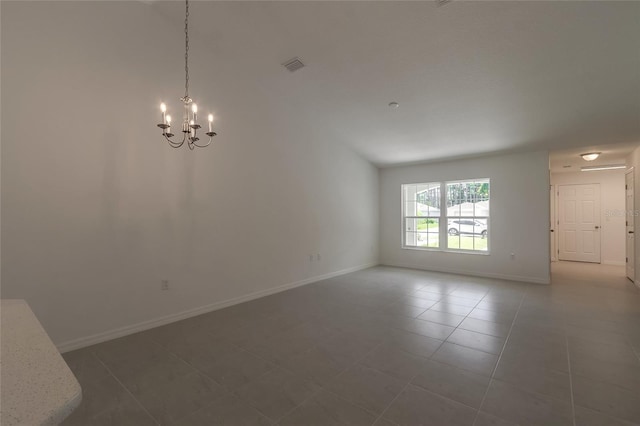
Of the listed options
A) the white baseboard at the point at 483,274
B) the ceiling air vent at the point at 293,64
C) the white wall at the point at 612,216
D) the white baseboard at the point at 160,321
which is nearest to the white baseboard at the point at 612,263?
the white wall at the point at 612,216

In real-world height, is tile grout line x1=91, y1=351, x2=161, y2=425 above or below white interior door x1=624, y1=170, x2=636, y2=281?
below

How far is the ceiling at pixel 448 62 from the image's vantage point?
283 centimetres

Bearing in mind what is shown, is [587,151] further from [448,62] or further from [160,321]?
[160,321]

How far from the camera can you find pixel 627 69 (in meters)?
3.12

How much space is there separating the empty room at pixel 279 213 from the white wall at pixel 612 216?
177cm

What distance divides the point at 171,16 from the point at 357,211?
4736mm

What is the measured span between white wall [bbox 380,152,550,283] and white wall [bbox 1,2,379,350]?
376 centimetres

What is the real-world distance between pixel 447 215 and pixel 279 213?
391cm

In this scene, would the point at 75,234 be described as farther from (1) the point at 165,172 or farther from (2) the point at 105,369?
(2) the point at 105,369

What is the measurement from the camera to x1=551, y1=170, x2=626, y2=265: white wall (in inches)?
273

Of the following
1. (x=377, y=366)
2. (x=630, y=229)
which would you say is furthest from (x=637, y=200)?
(x=377, y=366)

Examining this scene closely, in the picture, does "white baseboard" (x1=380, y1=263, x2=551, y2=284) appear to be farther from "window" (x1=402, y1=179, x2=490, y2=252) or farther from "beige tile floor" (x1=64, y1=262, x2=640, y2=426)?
"beige tile floor" (x1=64, y1=262, x2=640, y2=426)

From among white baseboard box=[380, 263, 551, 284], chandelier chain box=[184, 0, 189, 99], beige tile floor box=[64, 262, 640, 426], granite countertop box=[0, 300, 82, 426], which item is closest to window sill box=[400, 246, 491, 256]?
white baseboard box=[380, 263, 551, 284]

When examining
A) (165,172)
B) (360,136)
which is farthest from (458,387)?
(360,136)
